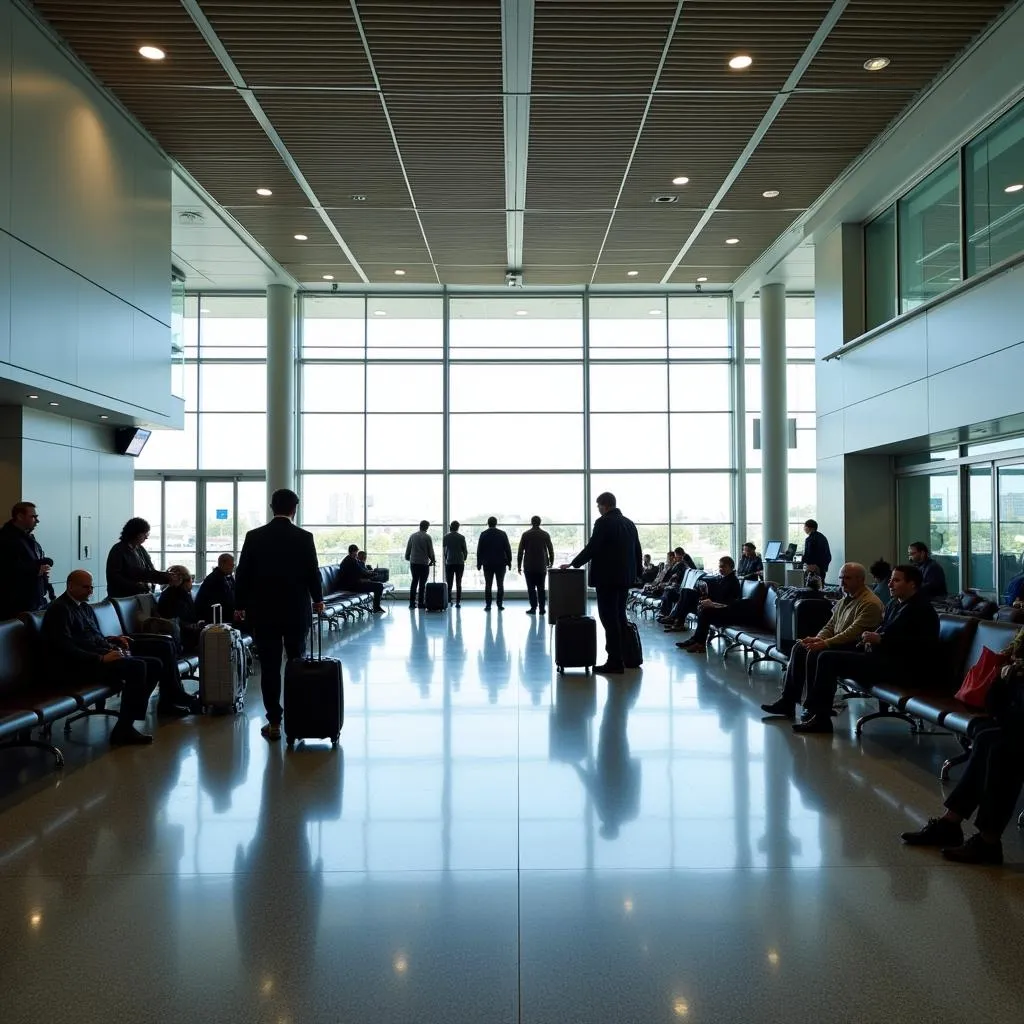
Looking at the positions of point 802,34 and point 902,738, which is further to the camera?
point 802,34

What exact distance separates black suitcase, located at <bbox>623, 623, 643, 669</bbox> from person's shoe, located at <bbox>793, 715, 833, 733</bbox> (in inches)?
131

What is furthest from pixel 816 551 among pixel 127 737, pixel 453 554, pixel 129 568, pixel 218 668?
pixel 127 737

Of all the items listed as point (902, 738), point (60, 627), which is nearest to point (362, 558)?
point (60, 627)

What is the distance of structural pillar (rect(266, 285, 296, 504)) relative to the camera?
1942cm

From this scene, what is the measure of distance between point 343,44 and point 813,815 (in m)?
8.58

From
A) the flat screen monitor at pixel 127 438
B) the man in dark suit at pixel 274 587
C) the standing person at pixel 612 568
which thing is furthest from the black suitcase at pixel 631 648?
the flat screen monitor at pixel 127 438

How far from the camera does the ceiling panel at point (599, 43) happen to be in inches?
344

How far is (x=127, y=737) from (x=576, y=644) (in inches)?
187

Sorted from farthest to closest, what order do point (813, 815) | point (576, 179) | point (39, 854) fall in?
point (576, 179) < point (813, 815) < point (39, 854)

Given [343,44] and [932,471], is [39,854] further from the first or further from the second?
[932,471]

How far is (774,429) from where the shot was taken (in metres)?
18.7

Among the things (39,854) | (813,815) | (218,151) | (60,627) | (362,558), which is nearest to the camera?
(39,854)

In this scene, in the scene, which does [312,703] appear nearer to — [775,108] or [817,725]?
[817,725]

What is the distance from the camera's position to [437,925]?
11.3 feet
